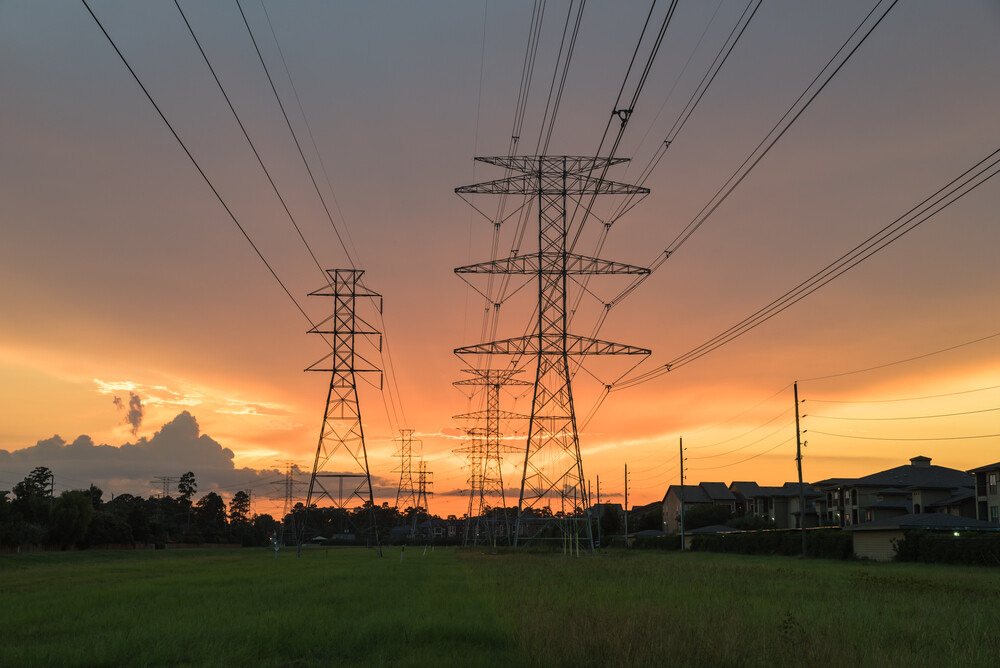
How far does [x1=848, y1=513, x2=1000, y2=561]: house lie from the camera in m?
57.2

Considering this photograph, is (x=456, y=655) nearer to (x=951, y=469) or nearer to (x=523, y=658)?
(x=523, y=658)

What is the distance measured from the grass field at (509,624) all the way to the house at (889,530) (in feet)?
95.6

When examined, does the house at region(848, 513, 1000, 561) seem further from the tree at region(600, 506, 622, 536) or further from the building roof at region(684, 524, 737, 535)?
the tree at region(600, 506, 622, 536)

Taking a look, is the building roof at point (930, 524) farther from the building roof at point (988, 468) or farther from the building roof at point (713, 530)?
the building roof at point (713, 530)

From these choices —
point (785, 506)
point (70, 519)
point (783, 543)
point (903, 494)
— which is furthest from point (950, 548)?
point (70, 519)

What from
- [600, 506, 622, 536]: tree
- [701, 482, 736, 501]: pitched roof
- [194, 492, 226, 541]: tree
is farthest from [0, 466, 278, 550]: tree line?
[701, 482, 736, 501]: pitched roof

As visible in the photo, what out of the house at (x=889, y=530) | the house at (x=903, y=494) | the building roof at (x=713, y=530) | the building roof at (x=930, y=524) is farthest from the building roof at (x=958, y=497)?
the building roof at (x=713, y=530)

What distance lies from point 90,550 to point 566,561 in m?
70.1

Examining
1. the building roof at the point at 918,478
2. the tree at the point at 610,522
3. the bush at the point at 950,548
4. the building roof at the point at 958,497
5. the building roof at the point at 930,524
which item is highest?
the building roof at the point at 918,478

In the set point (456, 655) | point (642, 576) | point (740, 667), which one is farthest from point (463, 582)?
point (740, 667)

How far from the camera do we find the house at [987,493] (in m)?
78.9

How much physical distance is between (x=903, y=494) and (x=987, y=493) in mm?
15503

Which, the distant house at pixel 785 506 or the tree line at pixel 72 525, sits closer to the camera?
the tree line at pixel 72 525

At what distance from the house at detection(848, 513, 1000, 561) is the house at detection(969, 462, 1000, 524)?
14.2 metres
